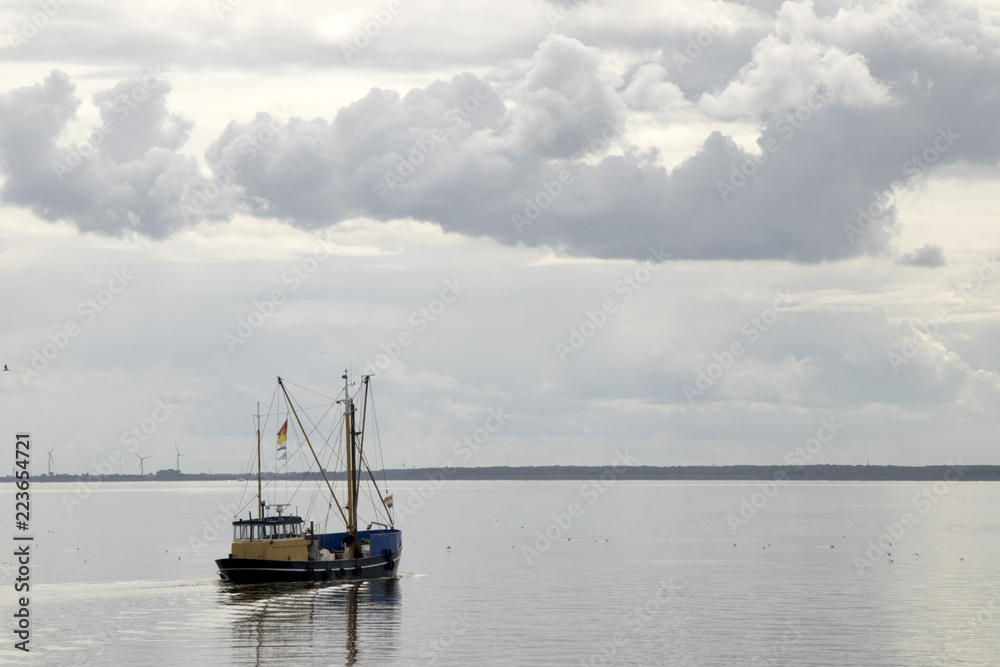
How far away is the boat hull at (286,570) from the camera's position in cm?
10244

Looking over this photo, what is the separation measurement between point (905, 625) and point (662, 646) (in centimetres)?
2065

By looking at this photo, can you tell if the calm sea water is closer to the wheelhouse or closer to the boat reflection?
the boat reflection

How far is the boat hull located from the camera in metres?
102

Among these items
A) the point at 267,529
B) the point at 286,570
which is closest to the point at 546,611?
the point at 286,570

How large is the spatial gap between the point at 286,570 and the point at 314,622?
19563 mm

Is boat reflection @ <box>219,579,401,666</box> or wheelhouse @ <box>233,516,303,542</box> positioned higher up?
wheelhouse @ <box>233,516,303,542</box>

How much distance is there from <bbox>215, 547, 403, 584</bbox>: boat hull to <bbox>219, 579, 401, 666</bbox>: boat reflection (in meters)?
0.91

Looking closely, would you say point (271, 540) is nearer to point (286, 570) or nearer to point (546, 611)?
point (286, 570)

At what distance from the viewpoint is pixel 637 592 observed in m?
103

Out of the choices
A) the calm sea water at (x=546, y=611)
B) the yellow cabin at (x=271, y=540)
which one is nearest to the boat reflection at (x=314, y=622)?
the calm sea water at (x=546, y=611)

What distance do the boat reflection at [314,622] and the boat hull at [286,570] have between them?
91 centimetres

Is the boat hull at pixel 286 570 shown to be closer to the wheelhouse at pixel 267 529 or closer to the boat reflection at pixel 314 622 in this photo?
the boat reflection at pixel 314 622

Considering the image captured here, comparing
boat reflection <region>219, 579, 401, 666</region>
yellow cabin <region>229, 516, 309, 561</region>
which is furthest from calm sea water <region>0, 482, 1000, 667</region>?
yellow cabin <region>229, 516, 309, 561</region>

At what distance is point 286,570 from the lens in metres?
103
